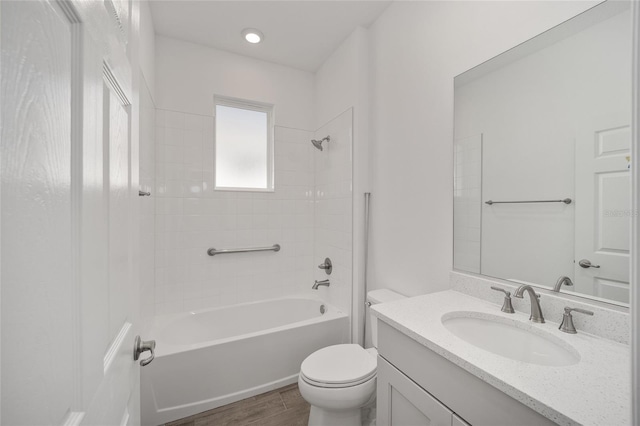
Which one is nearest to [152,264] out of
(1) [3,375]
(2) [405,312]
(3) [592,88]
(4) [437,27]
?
(2) [405,312]

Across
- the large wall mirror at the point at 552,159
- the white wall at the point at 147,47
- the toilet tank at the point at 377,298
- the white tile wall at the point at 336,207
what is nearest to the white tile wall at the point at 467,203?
the large wall mirror at the point at 552,159

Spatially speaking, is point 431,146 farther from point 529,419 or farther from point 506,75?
point 529,419

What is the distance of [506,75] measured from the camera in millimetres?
1231

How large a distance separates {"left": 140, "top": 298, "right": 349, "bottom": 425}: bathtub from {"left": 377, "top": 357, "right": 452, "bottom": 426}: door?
957 millimetres

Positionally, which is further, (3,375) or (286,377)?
(286,377)

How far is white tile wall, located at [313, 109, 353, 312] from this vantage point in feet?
7.22

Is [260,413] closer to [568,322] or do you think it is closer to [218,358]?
[218,358]

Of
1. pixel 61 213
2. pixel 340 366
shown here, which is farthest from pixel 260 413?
pixel 61 213

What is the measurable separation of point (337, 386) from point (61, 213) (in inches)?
55.9

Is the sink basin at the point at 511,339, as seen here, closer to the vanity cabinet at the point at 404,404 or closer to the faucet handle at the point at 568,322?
the faucet handle at the point at 568,322

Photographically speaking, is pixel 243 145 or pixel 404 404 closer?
pixel 404 404

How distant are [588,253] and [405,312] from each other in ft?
2.29

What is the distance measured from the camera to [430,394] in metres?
0.91

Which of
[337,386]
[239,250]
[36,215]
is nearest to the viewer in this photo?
[36,215]
